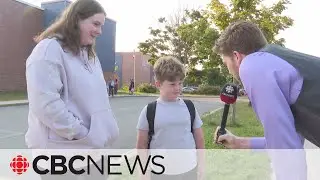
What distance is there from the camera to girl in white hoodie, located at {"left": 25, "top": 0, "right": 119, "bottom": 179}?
7.61ft

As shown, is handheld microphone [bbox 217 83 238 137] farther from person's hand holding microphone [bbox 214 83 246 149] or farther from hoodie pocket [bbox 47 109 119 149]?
hoodie pocket [bbox 47 109 119 149]

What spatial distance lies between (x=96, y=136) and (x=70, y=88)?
0.33 meters

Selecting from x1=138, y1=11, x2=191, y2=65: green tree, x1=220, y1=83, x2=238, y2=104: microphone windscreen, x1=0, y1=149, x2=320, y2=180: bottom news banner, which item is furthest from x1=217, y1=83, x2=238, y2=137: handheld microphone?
x1=138, y1=11, x2=191, y2=65: green tree

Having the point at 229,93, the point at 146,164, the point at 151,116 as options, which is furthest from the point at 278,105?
the point at 146,164

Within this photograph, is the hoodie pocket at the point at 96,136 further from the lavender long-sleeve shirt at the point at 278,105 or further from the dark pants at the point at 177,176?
the lavender long-sleeve shirt at the point at 278,105

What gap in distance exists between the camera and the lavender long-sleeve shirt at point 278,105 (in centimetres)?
181

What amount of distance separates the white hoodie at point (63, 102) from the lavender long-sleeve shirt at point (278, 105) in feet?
3.33

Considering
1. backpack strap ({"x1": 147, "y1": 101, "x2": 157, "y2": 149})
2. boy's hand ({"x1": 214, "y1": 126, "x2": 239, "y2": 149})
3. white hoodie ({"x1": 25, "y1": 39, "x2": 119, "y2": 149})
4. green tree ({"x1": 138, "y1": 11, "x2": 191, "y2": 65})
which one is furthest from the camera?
green tree ({"x1": 138, "y1": 11, "x2": 191, "y2": 65})

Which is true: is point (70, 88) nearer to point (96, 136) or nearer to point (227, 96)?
point (96, 136)

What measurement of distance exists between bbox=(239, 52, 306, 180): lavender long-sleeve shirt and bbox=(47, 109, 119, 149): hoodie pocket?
3.30ft

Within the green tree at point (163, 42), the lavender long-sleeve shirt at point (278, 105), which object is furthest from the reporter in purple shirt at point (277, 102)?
the green tree at point (163, 42)

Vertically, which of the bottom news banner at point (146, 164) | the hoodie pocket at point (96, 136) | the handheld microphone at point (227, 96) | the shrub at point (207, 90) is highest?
the handheld microphone at point (227, 96)

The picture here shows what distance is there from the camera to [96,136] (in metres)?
2.51

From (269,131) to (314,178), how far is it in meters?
3.53
